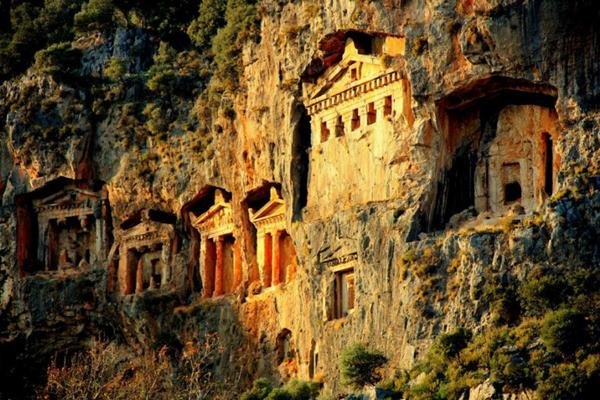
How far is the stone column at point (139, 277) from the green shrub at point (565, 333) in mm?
22586

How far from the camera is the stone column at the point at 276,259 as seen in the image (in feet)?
254

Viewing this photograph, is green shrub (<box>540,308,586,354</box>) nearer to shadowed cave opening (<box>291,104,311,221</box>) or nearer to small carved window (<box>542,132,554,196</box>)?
small carved window (<box>542,132,554,196</box>)

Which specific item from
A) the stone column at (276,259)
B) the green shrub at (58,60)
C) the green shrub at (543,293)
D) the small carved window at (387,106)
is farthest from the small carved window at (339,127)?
the green shrub at (58,60)

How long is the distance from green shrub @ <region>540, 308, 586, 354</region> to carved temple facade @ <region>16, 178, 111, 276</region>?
82.1 feet

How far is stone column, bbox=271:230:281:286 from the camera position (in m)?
77.4

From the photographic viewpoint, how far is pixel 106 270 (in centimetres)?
8306

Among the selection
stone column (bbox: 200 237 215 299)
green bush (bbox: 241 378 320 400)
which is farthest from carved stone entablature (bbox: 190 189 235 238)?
green bush (bbox: 241 378 320 400)

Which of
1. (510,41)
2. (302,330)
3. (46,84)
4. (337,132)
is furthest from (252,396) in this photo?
(46,84)

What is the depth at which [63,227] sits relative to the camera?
279ft

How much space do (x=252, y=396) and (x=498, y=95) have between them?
11925mm

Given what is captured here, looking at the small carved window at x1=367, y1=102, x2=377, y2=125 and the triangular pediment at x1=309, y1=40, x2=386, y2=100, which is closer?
the triangular pediment at x1=309, y1=40, x2=386, y2=100

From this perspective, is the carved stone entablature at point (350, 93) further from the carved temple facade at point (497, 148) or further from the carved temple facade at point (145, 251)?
the carved temple facade at point (145, 251)

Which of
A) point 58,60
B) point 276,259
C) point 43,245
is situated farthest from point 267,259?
point 58,60

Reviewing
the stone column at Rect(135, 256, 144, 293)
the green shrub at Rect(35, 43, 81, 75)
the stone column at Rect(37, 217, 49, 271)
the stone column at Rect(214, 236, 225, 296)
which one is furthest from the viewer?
the green shrub at Rect(35, 43, 81, 75)
